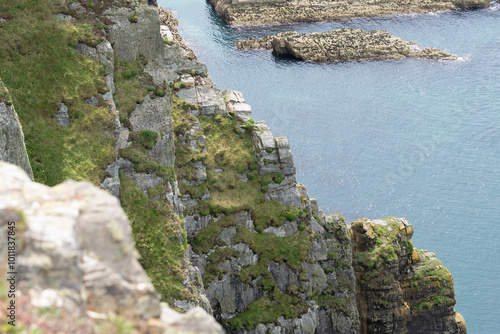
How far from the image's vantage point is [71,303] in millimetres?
13961

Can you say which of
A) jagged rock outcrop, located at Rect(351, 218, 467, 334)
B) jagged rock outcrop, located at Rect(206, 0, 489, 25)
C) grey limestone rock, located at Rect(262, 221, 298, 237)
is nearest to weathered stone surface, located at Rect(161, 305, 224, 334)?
grey limestone rock, located at Rect(262, 221, 298, 237)

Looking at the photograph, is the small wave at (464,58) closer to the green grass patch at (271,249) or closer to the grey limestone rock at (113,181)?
the green grass patch at (271,249)

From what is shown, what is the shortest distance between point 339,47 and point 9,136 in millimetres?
108710

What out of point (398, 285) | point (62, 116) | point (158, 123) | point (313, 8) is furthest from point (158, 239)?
point (313, 8)

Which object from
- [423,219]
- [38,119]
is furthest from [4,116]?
[423,219]

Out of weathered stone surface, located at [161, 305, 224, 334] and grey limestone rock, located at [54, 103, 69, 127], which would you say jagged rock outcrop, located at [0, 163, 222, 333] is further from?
grey limestone rock, located at [54, 103, 69, 127]

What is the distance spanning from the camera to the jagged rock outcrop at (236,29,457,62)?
125500mm

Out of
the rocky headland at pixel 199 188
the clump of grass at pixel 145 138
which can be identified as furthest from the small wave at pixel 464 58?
the clump of grass at pixel 145 138

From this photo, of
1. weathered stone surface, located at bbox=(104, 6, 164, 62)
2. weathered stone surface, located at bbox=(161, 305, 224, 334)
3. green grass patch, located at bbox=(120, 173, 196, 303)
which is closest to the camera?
weathered stone surface, located at bbox=(161, 305, 224, 334)

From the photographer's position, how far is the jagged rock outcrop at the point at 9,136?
1203 inches

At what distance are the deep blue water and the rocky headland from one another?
12861 mm

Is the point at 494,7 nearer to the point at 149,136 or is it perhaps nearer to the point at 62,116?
the point at 149,136

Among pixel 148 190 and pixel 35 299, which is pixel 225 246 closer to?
pixel 148 190

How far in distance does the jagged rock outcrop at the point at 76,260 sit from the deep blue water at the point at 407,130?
64.6 m
